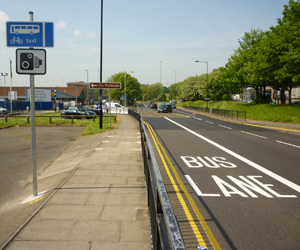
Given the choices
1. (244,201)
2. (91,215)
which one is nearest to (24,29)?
(91,215)

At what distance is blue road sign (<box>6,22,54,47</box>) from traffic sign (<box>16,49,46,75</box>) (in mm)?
158

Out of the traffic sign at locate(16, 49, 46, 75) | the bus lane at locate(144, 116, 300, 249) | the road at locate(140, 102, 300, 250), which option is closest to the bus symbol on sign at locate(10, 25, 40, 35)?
the traffic sign at locate(16, 49, 46, 75)

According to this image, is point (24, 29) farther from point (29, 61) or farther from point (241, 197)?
point (241, 197)

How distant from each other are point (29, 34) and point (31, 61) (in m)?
0.59

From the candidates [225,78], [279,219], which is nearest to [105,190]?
[279,219]

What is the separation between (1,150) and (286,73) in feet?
99.3

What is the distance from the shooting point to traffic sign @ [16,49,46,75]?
18.0 ft

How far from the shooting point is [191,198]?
231 inches

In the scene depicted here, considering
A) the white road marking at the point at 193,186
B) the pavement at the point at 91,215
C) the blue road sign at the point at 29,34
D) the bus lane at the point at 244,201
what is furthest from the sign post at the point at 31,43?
the bus lane at the point at 244,201

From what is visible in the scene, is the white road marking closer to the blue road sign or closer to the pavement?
the pavement

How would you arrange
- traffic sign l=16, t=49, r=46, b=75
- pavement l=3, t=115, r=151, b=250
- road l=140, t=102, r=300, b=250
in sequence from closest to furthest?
pavement l=3, t=115, r=151, b=250 < road l=140, t=102, r=300, b=250 < traffic sign l=16, t=49, r=46, b=75

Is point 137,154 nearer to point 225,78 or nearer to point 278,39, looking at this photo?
point 278,39

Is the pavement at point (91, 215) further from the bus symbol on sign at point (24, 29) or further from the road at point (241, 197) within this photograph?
the bus symbol on sign at point (24, 29)

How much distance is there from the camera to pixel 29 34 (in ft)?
18.4
